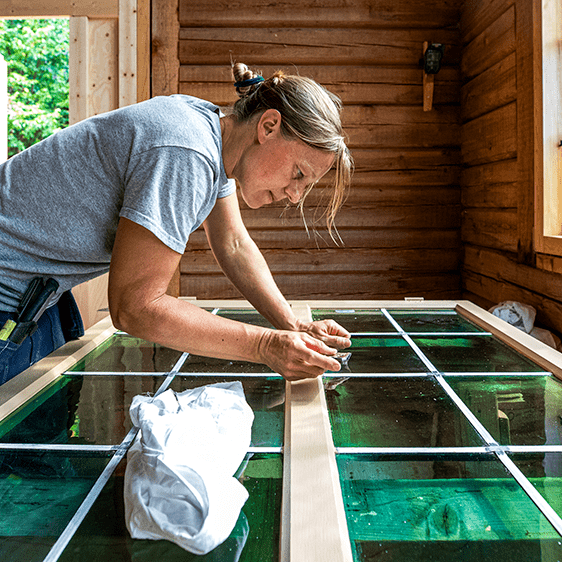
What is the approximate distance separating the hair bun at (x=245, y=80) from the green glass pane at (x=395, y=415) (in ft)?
2.47

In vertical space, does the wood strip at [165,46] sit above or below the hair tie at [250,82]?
above

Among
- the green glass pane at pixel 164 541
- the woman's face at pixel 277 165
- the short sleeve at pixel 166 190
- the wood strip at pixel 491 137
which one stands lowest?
the green glass pane at pixel 164 541

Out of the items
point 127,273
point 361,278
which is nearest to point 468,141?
point 361,278

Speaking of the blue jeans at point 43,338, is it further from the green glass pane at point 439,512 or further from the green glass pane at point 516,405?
the green glass pane at point 516,405

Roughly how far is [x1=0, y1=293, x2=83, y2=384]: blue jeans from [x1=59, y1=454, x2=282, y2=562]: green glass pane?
2.22 feet

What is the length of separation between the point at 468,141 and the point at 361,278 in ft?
4.07

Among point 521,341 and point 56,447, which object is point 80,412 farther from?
point 521,341

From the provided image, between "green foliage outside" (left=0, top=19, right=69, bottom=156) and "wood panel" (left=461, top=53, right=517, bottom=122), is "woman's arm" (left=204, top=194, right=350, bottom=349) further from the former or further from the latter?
"green foliage outside" (left=0, top=19, right=69, bottom=156)

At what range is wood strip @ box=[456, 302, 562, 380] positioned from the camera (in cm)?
140

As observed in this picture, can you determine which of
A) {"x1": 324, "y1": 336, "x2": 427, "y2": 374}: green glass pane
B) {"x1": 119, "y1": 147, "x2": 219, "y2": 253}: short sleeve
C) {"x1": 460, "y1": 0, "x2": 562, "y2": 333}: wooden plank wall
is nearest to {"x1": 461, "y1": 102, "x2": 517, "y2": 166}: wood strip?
{"x1": 460, "y1": 0, "x2": 562, "y2": 333}: wooden plank wall

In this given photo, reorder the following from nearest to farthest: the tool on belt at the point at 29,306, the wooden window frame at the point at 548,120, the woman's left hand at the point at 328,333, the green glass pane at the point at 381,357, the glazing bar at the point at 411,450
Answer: the glazing bar at the point at 411,450 → the tool on belt at the point at 29,306 → the green glass pane at the point at 381,357 → the woman's left hand at the point at 328,333 → the wooden window frame at the point at 548,120

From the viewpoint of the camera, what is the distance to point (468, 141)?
3865mm

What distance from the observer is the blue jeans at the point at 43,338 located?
4.38 feet

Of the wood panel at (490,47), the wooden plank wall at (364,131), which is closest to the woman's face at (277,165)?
the wood panel at (490,47)
